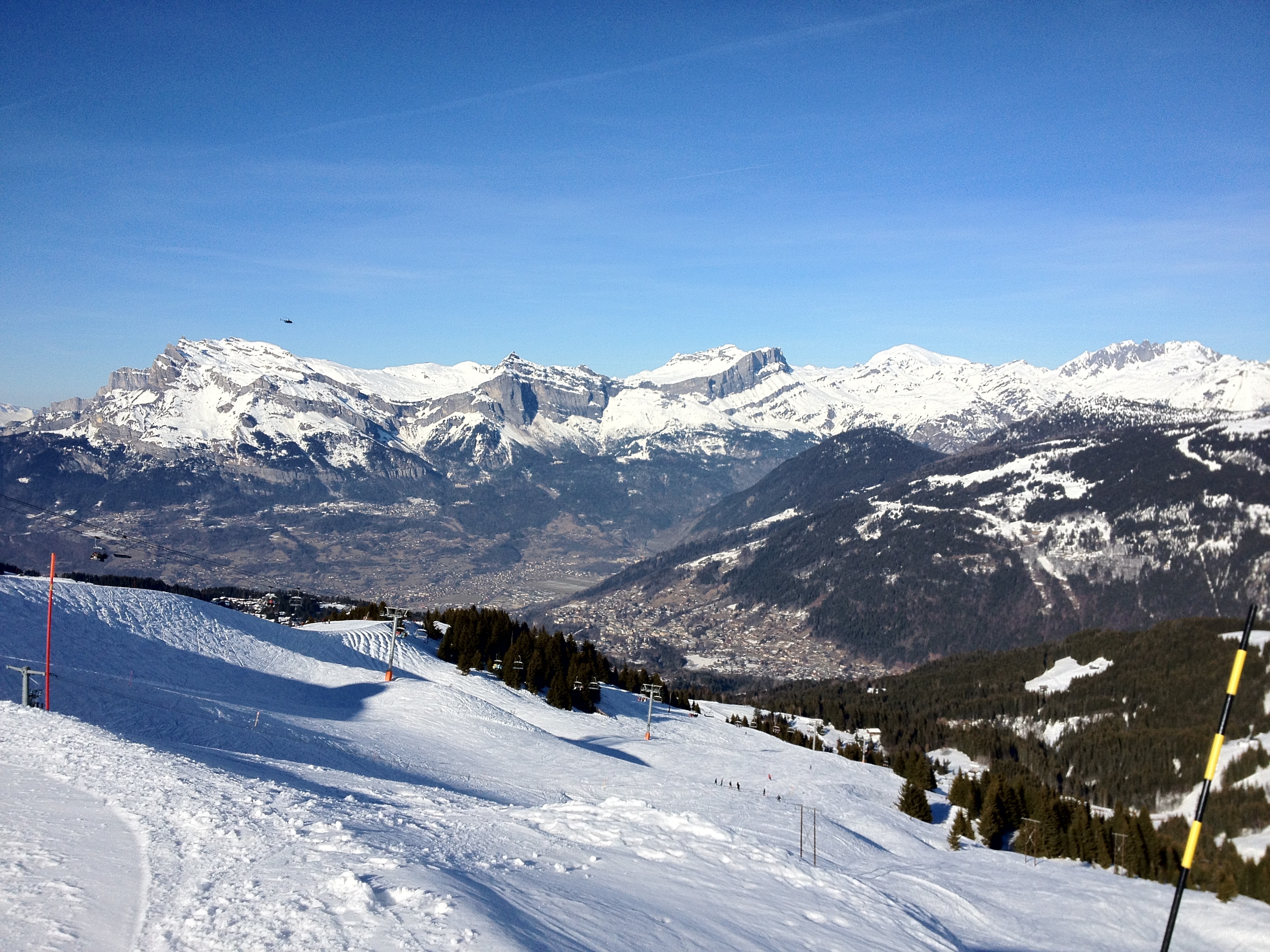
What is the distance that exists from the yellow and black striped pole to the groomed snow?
17584 centimetres

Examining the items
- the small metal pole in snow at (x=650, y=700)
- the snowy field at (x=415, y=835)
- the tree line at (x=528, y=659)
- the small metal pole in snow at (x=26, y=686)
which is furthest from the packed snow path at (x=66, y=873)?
the tree line at (x=528, y=659)

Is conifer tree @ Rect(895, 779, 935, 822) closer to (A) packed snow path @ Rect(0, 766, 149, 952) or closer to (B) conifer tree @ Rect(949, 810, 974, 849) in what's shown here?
(B) conifer tree @ Rect(949, 810, 974, 849)

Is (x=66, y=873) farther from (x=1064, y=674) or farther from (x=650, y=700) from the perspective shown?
(x=1064, y=674)

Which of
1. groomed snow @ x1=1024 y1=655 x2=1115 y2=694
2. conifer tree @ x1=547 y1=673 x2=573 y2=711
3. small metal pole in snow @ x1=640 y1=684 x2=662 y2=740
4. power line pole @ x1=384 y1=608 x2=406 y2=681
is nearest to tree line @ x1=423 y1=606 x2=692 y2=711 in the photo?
conifer tree @ x1=547 y1=673 x2=573 y2=711

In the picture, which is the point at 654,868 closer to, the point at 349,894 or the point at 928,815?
the point at 349,894

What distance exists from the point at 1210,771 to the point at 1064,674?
188186mm

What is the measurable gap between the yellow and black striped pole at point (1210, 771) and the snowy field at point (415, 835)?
11.8 meters

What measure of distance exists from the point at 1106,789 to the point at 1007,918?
102 metres

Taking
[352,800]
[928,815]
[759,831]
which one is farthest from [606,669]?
[352,800]

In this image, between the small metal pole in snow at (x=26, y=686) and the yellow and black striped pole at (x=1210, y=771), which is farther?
the small metal pole in snow at (x=26, y=686)

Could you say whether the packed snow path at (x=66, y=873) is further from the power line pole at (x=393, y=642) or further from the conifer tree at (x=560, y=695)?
the conifer tree at (x=560, y=695)

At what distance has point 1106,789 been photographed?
126 m

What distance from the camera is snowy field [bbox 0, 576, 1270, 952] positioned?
1828 centimetres

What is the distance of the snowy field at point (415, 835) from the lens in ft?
60.0
